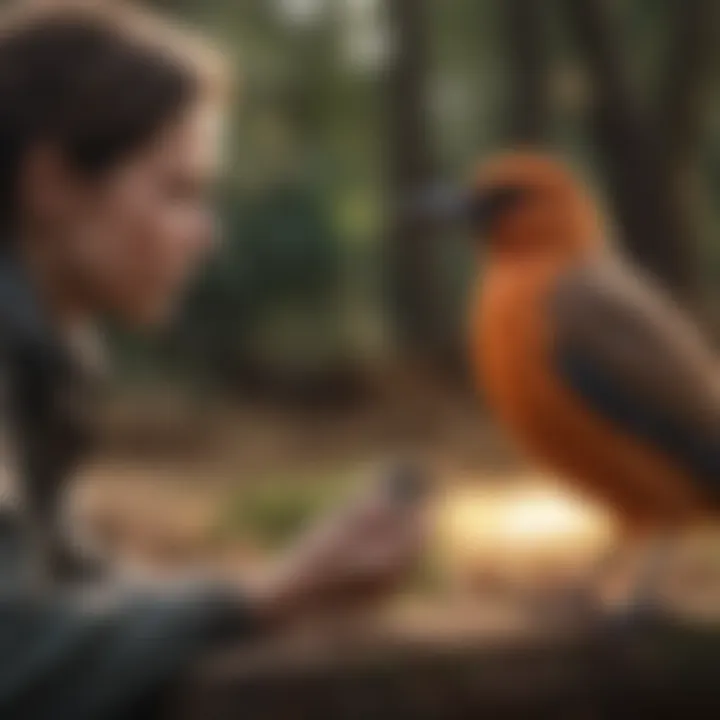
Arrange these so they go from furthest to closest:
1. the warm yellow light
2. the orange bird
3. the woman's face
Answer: the warm yellow light, the orange bird, the woman's face

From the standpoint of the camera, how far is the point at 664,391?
4.11 ft

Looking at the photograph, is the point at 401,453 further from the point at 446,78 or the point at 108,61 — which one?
the point at 108,61

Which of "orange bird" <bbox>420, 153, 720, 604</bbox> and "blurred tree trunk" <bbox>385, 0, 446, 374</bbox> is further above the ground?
"blurred tree trunk" <bbox>385, 0, 446, 374</bbox>

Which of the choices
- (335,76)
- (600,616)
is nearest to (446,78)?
(335,76)

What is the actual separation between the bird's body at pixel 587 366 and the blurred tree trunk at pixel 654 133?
0.28 ft

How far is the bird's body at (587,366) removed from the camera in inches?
48.5

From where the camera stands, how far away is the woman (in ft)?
3.41

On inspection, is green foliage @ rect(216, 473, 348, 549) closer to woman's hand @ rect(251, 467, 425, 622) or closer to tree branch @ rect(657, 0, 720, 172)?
woman's hand @ rect(251, 467, 425, 622)

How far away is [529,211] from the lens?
127cm

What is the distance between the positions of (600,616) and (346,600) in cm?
24

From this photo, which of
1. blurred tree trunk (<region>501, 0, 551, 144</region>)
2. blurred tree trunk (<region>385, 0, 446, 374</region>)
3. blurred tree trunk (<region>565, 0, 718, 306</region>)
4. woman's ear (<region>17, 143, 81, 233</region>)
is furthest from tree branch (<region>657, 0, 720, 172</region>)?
woman's ear (<region>17, 143, 81, 233</region>)

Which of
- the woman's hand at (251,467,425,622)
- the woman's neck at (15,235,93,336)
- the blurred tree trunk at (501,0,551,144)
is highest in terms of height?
the blurred tree trunk at (501,0,551,144)

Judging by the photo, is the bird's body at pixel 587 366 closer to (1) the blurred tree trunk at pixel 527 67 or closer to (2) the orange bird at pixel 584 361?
(2) the orange bird at pixel 584 361

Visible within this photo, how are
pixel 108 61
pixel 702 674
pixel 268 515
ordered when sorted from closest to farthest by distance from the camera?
pixel 108 61, pixel 702 674, pixel 268 515
